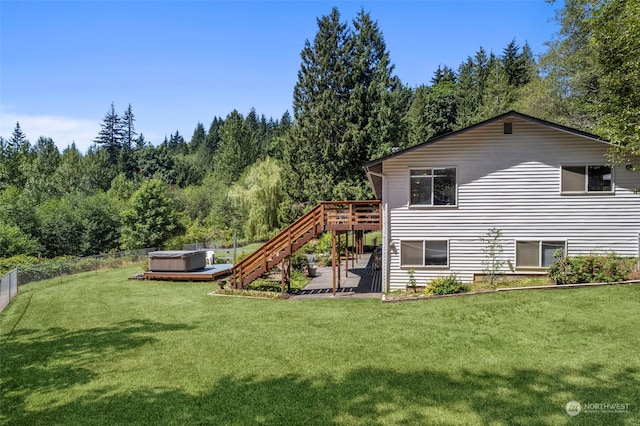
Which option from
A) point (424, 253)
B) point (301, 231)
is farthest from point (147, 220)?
point (424, 253)

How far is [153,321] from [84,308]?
12.6 ft

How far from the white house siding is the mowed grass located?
99.5 inches

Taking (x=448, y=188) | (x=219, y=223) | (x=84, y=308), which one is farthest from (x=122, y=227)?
(x=448, y=188)

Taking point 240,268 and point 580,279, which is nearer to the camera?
point 580,279

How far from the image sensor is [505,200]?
14.8m

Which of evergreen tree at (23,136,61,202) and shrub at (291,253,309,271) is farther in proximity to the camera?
evergreen tree at (23,136,61,202)

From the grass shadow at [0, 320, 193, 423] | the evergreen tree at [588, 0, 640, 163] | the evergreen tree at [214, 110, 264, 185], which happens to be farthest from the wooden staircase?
the evergreen tree at [214, 110, 264, 185]

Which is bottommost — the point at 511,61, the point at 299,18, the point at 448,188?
the point at 448,188

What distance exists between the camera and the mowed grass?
630 cm

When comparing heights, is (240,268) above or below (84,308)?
above

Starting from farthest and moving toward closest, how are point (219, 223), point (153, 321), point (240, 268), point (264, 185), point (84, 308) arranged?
point (219, 223) < point (264, 185) < point (240, 268) < point (84, 308) < point (153, 321)

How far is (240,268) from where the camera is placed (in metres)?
16.6

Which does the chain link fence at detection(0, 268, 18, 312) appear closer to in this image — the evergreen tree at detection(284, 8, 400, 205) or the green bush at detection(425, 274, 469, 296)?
the green bush at detection(425, 274, 469, 296)

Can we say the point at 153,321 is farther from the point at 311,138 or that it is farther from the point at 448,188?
the point at 311,138
